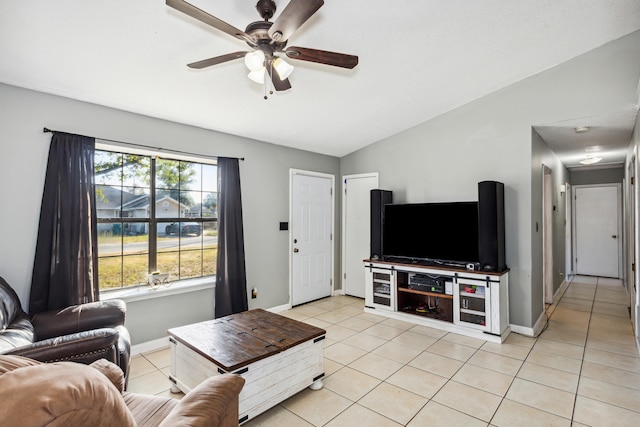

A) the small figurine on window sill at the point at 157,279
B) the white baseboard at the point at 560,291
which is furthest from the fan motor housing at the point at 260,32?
the white baseboard at the point at 560,291

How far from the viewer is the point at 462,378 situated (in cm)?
267

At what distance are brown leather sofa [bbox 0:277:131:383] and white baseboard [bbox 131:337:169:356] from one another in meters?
0.71

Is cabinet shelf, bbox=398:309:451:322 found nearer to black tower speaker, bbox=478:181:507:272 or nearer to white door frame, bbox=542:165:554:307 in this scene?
black tower speaker, bbox=478:181:507:272

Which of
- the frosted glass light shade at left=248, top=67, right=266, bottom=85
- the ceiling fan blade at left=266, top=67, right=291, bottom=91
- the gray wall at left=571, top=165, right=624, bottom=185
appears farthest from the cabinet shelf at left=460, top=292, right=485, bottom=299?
the gray wall at left=571, top=165, right=624, bottom=185

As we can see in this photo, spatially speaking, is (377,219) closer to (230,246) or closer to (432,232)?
(432,232)

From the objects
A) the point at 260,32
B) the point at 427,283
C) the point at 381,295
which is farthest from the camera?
the point at 381,295

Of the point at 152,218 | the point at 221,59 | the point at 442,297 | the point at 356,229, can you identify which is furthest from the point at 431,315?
the point at 221,59

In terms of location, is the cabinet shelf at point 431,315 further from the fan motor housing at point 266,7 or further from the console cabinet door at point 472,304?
the fan motor housing at point 266,7

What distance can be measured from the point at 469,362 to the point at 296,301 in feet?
8.31

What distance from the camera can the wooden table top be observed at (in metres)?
2.10

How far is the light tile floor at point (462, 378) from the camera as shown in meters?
2.16

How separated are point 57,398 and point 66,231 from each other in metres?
2.41

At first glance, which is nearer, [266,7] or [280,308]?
[266,7]

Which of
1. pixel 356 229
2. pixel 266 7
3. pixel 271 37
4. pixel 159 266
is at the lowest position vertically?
pixel 159 266
